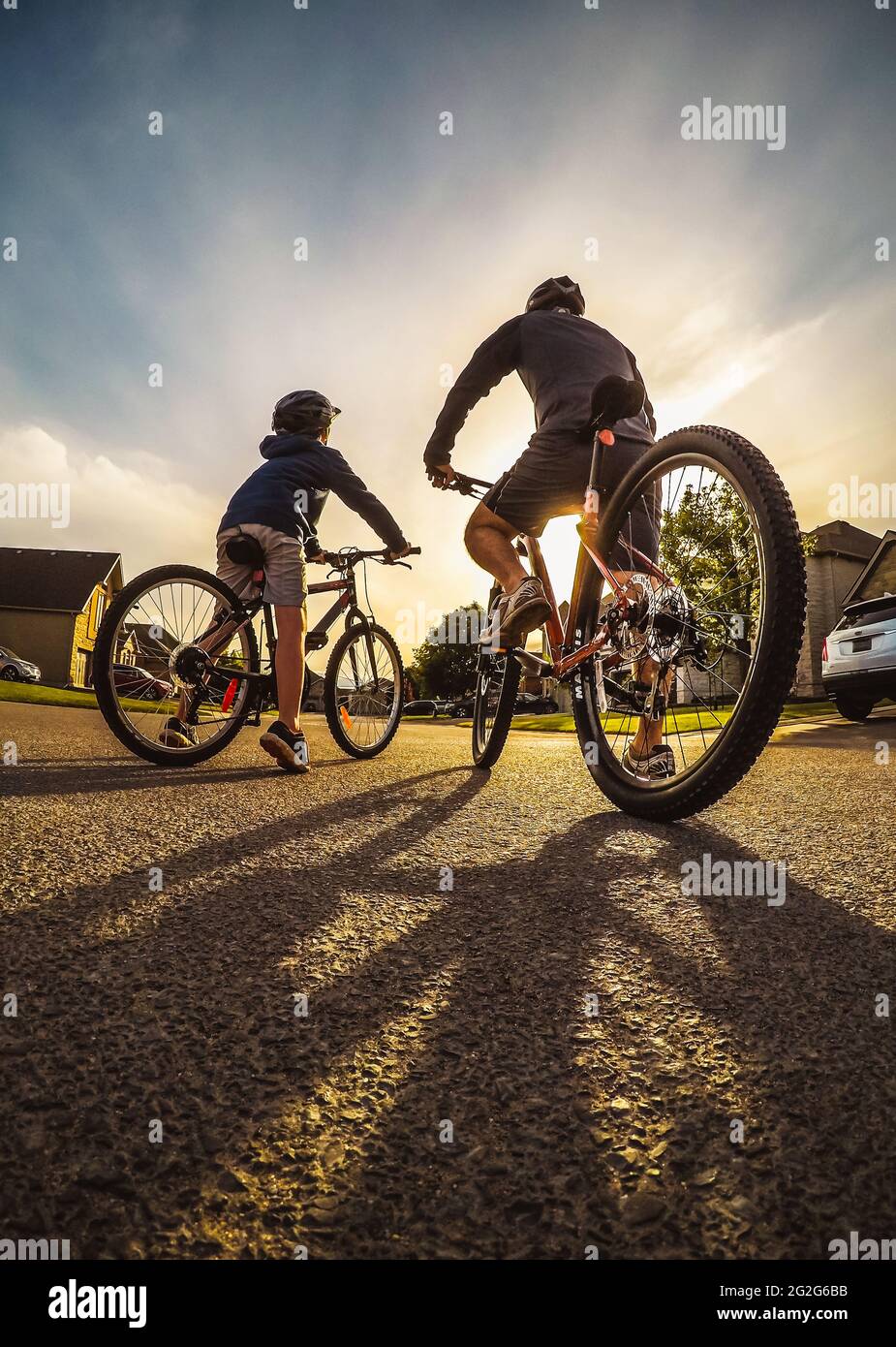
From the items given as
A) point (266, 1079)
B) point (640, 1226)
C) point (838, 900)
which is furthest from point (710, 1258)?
point (838, 900)

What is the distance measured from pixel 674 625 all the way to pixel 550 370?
1453mm

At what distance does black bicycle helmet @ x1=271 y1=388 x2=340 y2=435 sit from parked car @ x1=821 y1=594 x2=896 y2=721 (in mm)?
5821

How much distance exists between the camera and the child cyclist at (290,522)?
3564 millimetres

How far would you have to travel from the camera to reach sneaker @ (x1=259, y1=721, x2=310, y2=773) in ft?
10.8

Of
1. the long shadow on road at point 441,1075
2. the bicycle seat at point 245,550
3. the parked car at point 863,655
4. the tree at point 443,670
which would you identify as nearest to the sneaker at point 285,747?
the bicycle seat at point 245,550

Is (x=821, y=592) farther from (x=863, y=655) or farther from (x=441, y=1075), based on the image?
(x=441, y=1075)

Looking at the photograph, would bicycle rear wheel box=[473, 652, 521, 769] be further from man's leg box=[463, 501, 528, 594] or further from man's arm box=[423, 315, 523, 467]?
man's arm box=[423, 315, 523, 467]

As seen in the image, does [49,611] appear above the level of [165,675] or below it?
above

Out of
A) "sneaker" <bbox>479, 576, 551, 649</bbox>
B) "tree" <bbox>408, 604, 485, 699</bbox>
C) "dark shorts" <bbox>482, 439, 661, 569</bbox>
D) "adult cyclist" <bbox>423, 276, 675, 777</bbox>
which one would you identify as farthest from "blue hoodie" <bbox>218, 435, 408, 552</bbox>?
"tree" <bbox>408, 604, 485, 699</bbox>

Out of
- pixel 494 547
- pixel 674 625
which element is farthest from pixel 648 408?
pixel 674 625

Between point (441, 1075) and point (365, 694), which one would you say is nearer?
point (441, 1075)

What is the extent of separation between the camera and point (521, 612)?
293cm

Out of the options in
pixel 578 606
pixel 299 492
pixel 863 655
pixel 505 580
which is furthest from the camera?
pixel 863 655

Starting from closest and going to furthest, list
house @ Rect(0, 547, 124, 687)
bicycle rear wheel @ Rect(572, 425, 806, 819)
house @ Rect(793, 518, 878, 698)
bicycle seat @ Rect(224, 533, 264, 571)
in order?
bicycle rear wheel @ Rect(572, 425, 806, 819) → bicycle seat @ Rect(224, 533, 264, 571) → house @ Rect(793, 518, 878, 698) → house @ Rect(0, 547, 124, 687)
